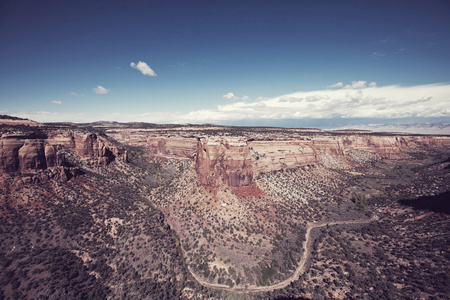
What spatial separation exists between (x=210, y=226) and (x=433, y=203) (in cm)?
4524

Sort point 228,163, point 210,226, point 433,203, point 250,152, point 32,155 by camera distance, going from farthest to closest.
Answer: point 250,152, point 228,163, point 433,203, point 210,226, point 32,155

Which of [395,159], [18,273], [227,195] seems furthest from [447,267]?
[395,159]

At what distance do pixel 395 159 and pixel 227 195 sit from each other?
100818mm

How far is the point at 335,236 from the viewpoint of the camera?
3328 centimetres

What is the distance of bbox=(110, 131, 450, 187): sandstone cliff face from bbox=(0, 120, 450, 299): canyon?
0.35 m

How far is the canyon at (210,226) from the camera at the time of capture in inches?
938

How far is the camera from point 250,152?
151 ft

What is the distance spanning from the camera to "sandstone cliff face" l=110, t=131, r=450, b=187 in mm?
42156

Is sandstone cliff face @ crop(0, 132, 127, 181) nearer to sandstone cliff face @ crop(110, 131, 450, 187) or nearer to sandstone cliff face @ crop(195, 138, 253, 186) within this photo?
sandstone cliff face @ crop(110, 131, 450, 187)

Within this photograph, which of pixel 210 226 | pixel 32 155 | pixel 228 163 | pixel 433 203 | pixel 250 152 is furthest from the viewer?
pixel 250 152

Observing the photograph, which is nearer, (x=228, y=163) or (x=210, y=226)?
(x=210, y=226)

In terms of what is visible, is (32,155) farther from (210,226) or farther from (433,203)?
(433,203)

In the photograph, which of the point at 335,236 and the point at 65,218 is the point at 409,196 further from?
the point at 65,218

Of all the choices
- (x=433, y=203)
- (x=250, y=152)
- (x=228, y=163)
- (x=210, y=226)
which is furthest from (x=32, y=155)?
(x=433, y=203)
